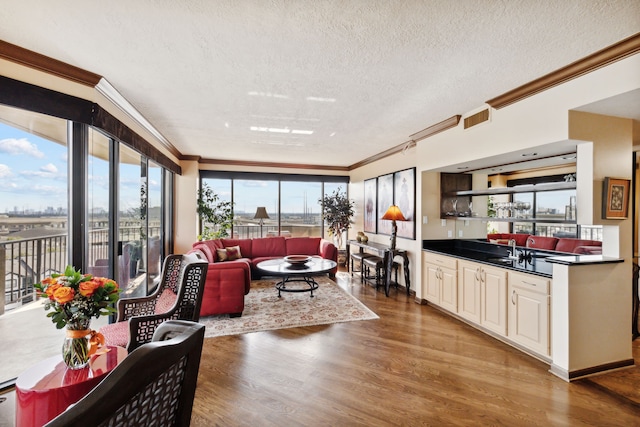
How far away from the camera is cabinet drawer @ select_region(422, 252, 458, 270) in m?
3.93

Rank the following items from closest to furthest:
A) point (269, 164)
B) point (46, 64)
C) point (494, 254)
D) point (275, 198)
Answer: point (46, 64)
point (494, 254)
point (269, 164)
point (275, 198)

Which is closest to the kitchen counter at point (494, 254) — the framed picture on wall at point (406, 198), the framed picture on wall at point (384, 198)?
the framed picture on wall at point (406, 198)

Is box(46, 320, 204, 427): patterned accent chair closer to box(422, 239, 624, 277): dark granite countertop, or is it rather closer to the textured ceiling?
the textured ceiling

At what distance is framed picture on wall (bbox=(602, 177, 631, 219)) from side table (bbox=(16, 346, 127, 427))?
13.1 feet

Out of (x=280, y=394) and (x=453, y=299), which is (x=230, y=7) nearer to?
(x=280, y=394)

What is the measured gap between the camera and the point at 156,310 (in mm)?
2840

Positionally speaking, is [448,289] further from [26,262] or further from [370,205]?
[26,262]

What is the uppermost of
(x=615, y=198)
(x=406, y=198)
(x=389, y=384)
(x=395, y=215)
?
(x=406, y=198)

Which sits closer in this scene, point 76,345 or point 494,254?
point 76,345

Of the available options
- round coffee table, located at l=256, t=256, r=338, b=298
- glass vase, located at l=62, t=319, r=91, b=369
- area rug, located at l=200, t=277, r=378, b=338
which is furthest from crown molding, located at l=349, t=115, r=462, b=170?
glass vase, located at l=62, t=319, r=91, b=369

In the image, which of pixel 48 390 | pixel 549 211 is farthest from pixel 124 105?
pixel 549 211

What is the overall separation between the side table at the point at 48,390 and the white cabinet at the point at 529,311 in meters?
3.51

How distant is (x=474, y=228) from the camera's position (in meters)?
4.67

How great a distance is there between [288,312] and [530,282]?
115 inches
